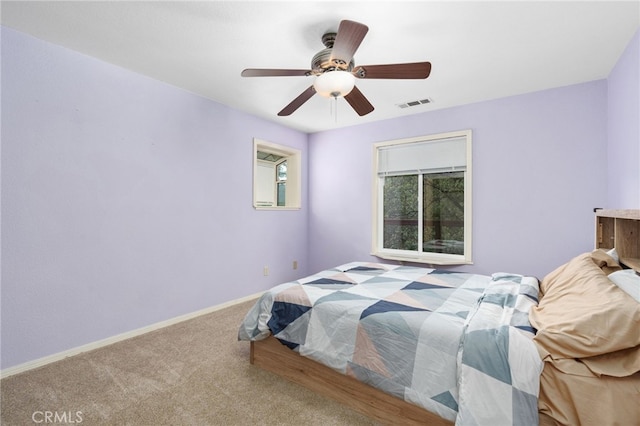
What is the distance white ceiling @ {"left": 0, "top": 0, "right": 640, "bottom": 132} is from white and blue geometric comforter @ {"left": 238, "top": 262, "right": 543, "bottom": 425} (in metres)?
1.86

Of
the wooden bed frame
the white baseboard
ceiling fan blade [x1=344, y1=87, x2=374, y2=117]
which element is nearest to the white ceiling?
ceiling fan blade [x1=344, y1=87, x2=374, y2=117]

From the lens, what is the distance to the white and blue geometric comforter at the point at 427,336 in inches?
48.6

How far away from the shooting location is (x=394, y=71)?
78.6 inches

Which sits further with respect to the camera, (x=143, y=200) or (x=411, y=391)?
(x=143, y=200)

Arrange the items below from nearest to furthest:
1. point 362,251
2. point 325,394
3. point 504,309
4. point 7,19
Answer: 1. point 504,309
2. point 325,394
3. point 7,19
4. point 362,251

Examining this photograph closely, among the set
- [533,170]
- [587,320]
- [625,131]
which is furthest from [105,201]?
[625,131]

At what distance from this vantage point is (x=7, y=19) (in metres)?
1.97

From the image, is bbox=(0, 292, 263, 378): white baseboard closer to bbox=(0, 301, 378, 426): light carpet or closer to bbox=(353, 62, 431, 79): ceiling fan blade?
bbox=(0, 301, 378, 426): light carpet

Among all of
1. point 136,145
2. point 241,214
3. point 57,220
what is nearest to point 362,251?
point 241,214

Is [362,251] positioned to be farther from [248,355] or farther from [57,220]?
[57,220]

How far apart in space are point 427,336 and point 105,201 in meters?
2.78

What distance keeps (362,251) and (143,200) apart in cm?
286

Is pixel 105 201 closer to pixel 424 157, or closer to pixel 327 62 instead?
pixel 327 62

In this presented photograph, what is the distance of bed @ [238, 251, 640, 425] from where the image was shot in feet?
3.72
